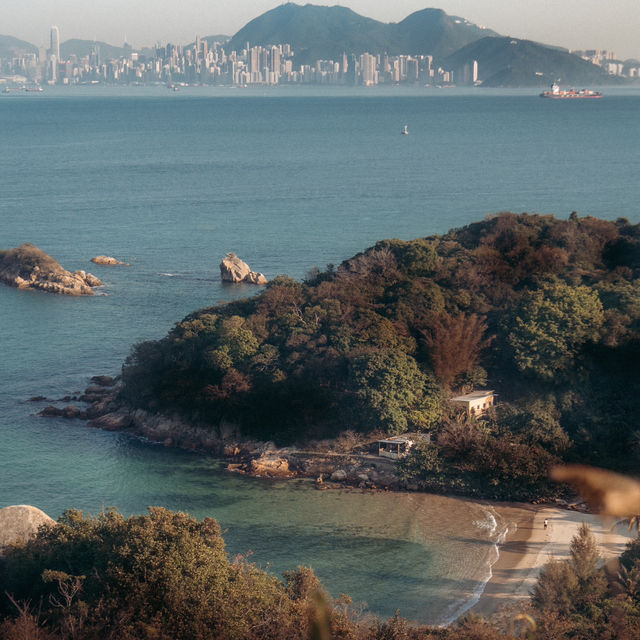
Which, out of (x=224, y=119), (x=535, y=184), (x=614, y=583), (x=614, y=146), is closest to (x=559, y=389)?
(x=614, y=583)

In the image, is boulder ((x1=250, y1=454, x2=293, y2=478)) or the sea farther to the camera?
boulder ((x1=250, y1=454, x2=293, y2=478))

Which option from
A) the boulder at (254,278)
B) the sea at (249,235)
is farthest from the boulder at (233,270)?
the sea at (249,235)

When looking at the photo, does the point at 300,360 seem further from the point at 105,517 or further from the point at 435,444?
the point at 105,517

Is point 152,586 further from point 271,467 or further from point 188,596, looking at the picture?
point 271,467

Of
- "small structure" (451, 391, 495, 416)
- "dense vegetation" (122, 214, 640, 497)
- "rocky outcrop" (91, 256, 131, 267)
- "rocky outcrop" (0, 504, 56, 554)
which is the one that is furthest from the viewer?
"rocky outcrop" (91, 256, 131, 267)

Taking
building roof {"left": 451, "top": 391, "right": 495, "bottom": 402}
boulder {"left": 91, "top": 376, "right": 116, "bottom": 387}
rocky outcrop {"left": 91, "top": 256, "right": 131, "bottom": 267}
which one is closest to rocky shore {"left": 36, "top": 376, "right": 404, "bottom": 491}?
boulder {"left": 91, "top": 376, "right": 116, "bottom": 387}

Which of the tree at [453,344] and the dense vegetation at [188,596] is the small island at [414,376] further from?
the dense vegetation at [188,596]

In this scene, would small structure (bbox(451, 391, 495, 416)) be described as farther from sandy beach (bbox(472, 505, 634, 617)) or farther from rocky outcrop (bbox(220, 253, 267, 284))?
rocky outcrop (bbox(220, 253, 267, 284))
